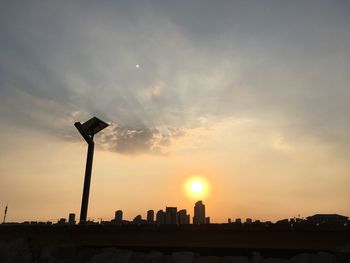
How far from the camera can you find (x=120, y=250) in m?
15.0

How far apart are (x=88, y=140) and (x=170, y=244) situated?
1090 cm

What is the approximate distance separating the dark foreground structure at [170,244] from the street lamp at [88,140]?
421 centimetres

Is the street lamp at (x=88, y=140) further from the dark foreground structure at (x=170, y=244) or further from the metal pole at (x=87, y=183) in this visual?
the dark foreground structure at (x=170, y=244)

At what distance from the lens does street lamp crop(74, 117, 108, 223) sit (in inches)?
837

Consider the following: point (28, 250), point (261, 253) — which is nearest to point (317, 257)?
point (261, 253)

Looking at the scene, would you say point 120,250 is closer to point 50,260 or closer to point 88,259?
point 88,259

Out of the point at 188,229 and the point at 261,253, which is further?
the point at 188,229

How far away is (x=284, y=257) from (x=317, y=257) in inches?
48.7

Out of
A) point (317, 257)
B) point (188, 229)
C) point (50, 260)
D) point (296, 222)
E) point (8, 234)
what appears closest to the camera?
point (317, 257)

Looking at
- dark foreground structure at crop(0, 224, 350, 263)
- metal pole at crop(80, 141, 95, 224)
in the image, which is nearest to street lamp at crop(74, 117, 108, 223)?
metal pole at crop(80, 141, 95, 224)

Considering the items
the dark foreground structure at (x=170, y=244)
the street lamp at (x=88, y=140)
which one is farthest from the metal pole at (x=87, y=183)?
the dark foreground structure at (x=170, y=244)

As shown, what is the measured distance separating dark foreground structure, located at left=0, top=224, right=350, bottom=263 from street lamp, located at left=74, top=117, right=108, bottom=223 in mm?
4214

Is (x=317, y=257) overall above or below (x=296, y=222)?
below

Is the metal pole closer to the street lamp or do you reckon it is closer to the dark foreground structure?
the street lamp
